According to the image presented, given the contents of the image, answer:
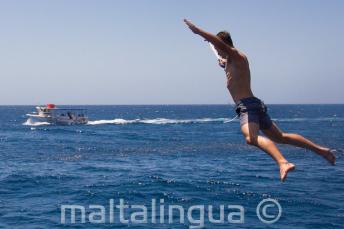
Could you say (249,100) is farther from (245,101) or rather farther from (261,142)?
(261,142)

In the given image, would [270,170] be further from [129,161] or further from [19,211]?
[19,211]

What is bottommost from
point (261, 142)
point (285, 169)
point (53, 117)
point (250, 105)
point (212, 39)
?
point (53, 117)

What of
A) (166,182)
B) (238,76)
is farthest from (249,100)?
(166,182)

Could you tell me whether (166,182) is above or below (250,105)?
below

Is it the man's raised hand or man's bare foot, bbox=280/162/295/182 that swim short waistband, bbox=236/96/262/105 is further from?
the man's raised hand

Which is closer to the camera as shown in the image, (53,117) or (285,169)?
(285,169)

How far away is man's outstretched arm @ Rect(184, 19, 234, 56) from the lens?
5.88 metres

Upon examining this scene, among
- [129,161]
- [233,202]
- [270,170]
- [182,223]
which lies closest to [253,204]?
[233,202]

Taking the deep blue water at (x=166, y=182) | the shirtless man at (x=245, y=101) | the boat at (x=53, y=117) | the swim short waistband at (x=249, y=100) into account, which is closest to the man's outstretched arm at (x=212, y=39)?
the shirtless man at (x=245, y=101)

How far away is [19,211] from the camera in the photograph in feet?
74.1

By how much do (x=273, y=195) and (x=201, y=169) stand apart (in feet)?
31.9

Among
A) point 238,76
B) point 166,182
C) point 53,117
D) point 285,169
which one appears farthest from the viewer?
point 53,117

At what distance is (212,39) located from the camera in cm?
602

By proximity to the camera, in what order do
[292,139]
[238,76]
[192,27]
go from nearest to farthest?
[192,27]
[238,76]
[292,139]
